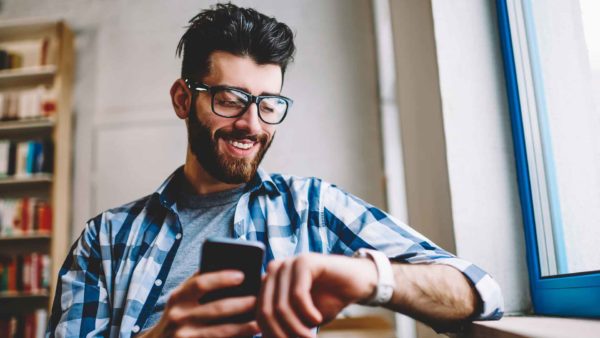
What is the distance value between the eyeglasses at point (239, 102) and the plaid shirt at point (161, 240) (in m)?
0.17

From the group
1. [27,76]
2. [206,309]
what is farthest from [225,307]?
[27,76]

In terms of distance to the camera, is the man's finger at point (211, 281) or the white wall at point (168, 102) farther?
the white wall at point (168, 102)

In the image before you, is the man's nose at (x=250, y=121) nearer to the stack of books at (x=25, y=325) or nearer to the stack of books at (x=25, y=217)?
the stack of books at (x=25, y=217)

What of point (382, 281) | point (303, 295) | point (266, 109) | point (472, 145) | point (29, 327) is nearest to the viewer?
point (303, 295)

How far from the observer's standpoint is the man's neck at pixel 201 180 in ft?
4.40

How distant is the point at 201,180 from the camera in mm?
1361

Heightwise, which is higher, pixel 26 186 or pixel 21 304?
pixel 26 186

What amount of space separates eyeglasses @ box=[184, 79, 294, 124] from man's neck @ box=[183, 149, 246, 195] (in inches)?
7.6

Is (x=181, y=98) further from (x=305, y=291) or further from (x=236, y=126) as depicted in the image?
Result: (x=305, y=291)

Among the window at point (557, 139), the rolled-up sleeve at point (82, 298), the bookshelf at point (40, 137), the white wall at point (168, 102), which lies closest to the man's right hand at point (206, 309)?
the rolled-up sleeve at point (82, 298)

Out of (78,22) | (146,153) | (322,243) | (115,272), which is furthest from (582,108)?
(78,22)

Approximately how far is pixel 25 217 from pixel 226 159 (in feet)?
7.85

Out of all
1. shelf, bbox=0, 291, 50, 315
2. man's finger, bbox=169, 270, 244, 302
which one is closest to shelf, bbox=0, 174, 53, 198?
shelf, bbox=0, 291, 50, 315

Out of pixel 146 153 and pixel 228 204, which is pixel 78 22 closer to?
pixel 146 153
